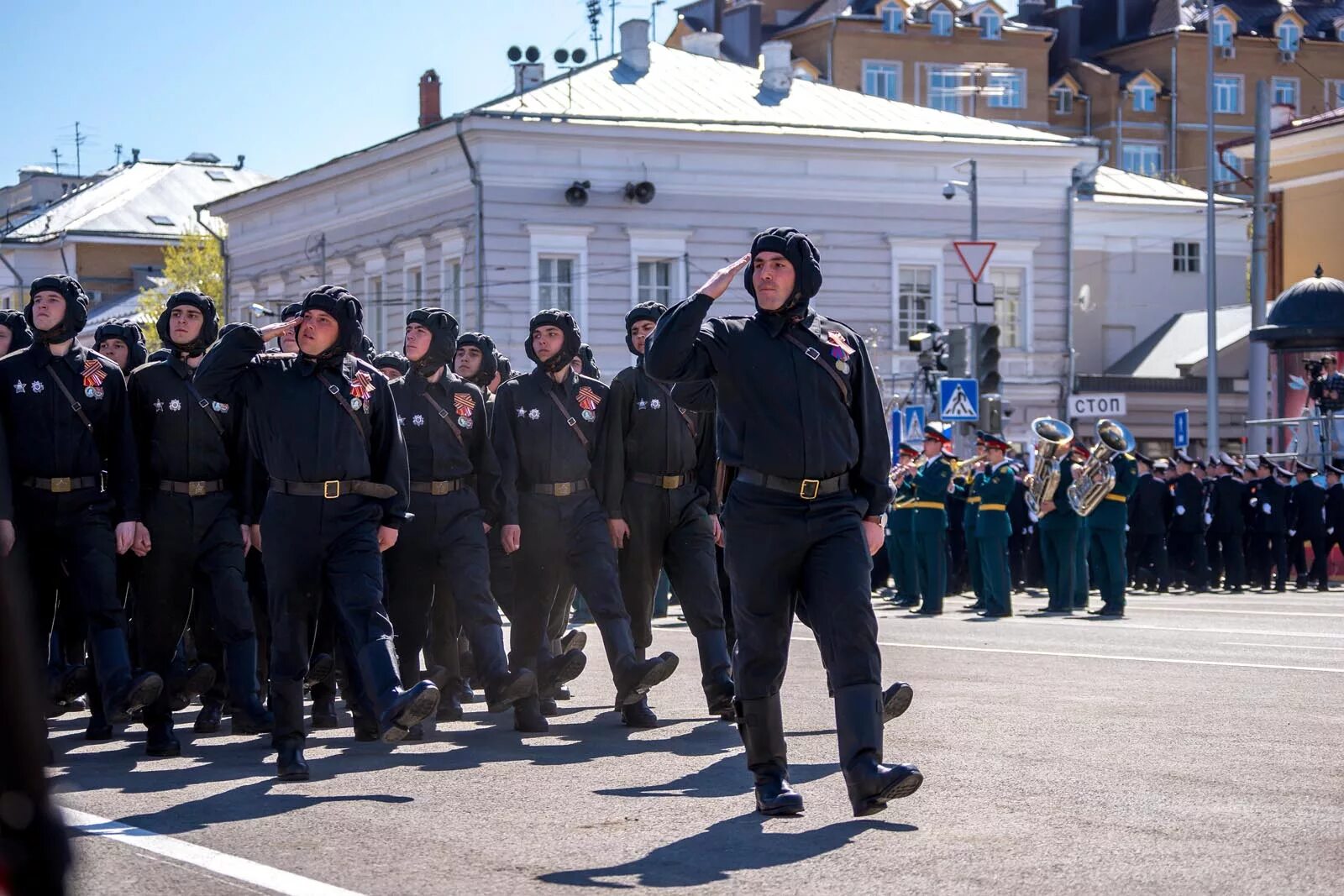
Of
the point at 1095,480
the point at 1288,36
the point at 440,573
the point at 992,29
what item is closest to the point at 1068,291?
the point at 1095,480

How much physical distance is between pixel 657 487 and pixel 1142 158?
74.8 metres

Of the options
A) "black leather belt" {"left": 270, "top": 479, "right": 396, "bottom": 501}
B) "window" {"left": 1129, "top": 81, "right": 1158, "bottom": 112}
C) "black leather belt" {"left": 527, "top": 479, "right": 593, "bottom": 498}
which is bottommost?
"black leather belt" {"left": 527, "top": 479, "right": 593, "bottom": 498}

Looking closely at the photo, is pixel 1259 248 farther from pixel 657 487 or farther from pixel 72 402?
pixel 72 402

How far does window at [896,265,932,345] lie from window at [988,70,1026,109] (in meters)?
34.9

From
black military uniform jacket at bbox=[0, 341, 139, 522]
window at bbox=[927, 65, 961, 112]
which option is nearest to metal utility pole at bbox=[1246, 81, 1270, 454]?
black military uniform jacket at bbox=[0, 341, 139, 522]

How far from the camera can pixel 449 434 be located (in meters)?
11.7

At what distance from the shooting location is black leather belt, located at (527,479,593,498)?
11.6 metres

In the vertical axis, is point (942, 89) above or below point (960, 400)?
above

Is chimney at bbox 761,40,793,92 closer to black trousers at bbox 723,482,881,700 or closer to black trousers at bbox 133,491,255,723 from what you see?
black trousers at bbox 133,491,255,723

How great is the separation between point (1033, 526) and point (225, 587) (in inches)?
741

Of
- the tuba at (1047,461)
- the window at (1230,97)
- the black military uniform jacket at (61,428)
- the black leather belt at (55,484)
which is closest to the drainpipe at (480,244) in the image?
the tuba at (1047,461)

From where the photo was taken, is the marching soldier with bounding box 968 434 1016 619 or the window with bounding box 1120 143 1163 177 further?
the window with bounding box 1120 143 1163 177

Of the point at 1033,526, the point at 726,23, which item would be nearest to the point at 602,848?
the point at 1033,526

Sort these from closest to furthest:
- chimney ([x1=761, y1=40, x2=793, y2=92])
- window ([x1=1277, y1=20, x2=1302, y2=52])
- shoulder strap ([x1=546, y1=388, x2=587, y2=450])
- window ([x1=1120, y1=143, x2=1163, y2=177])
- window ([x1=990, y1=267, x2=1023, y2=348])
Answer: shoulder strap ([x1=546, y1=388, x2=587, y2=450])
window ([x1=990, y1=267, x2=1023, y2=348])
chimney ([x1=761, y1=40, x2=793, y2=92])
window ([x1=1120, y1=143, x2=1163, y2=177])
window ([x1=1277, y1=20, x2=1302, y2=52])
